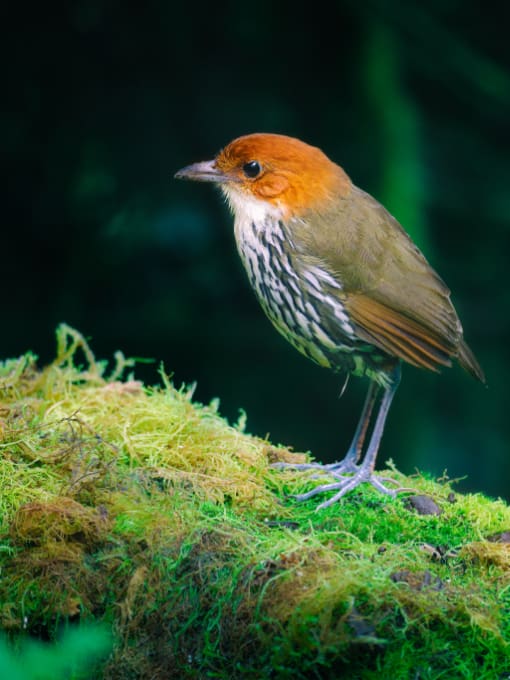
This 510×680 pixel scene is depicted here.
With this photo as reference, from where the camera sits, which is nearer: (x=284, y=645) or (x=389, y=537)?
(x=284, y=645)

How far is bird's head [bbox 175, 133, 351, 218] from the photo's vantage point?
10.4 feet

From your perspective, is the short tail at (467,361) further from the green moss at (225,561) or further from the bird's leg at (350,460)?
the green moss at (225,561)

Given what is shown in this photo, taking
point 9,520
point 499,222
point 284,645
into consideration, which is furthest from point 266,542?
point 499,222

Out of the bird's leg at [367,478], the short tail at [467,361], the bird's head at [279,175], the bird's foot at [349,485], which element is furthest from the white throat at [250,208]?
the bird's foot at [349,485]

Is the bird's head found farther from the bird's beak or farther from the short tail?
the short tail

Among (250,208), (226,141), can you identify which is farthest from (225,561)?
(226,141)

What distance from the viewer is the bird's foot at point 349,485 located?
2.98 m

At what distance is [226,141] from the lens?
496 centimetres

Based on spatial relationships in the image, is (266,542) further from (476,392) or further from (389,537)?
(476,392)

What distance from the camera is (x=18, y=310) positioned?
16.1 feet

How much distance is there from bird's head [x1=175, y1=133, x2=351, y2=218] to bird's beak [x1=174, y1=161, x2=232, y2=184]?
0.04 m

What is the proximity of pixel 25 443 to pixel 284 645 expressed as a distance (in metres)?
1.15

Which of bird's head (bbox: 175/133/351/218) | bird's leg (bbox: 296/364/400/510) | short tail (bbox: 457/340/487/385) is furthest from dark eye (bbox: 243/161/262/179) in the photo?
short tail (bbox: 457/340/487/385)

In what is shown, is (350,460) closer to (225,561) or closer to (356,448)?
(356,448)
